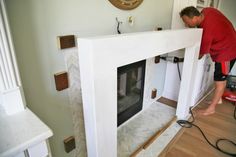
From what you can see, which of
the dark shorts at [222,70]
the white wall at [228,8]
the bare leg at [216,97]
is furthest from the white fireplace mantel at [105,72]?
the white wall at [228,8]

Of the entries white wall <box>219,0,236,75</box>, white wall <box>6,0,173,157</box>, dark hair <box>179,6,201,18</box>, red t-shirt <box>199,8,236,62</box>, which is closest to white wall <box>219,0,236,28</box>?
white wall <box>219,0,236,75</box>

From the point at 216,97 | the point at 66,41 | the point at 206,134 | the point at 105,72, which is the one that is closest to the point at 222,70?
the point at 216,97

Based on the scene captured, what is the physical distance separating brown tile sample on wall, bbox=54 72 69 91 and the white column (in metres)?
0.28

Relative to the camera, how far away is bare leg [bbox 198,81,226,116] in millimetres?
1965

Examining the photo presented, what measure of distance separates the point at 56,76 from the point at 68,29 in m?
0.29

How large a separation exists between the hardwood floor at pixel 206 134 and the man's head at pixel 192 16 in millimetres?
1140

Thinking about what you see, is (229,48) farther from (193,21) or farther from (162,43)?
(162,43)

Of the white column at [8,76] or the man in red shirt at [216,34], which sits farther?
the man in red shirt at [216,34]

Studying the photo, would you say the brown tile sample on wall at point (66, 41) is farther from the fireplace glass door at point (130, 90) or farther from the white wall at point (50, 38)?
the fireplace glass door at point (130, 90)

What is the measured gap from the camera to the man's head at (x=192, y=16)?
5.24 feet

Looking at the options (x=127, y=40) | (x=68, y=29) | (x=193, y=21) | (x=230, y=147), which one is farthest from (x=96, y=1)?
(x=230, y=147)

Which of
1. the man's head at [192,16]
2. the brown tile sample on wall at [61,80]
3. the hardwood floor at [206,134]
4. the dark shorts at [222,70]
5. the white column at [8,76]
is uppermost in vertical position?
the man's head at [192,16]

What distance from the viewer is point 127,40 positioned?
→ 35.5 inches

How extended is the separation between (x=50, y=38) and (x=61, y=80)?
26 cm
